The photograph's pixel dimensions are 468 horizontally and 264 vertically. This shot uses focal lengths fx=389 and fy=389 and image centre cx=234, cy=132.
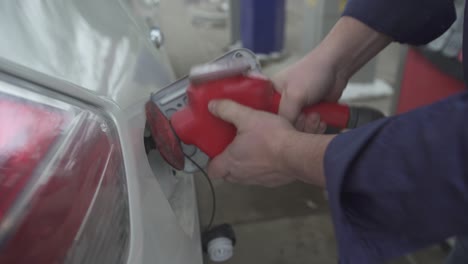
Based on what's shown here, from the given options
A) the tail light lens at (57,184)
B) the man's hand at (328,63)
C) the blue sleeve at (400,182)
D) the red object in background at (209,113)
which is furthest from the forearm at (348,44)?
the tail light lens at (57,184)

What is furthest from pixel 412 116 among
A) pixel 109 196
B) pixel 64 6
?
pixel 64 6

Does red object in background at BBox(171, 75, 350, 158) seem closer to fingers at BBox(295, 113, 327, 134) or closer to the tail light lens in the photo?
fingers at BBox(295, 113, 327, 134)

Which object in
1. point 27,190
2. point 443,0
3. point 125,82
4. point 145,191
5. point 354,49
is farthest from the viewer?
point 354,49

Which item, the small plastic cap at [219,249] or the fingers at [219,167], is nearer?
the fingers at [219,167]

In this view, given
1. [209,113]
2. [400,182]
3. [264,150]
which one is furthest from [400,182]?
[209,113]

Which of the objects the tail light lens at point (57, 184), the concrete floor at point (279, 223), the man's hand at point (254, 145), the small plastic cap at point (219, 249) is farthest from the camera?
the concrete floor at point (279, 223)

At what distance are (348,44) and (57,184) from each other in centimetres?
85

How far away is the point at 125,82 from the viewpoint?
820 millimetres

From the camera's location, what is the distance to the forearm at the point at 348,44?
1067 mm

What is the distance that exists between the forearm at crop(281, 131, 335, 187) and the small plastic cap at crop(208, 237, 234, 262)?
0.48 m

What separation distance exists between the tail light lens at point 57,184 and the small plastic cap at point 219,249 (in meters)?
0.60

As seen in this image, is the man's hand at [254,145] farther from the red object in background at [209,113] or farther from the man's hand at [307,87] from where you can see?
the man's hand at [307,87]

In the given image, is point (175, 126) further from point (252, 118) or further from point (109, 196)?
point (109, 196)

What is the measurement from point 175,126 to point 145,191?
0.76ft
